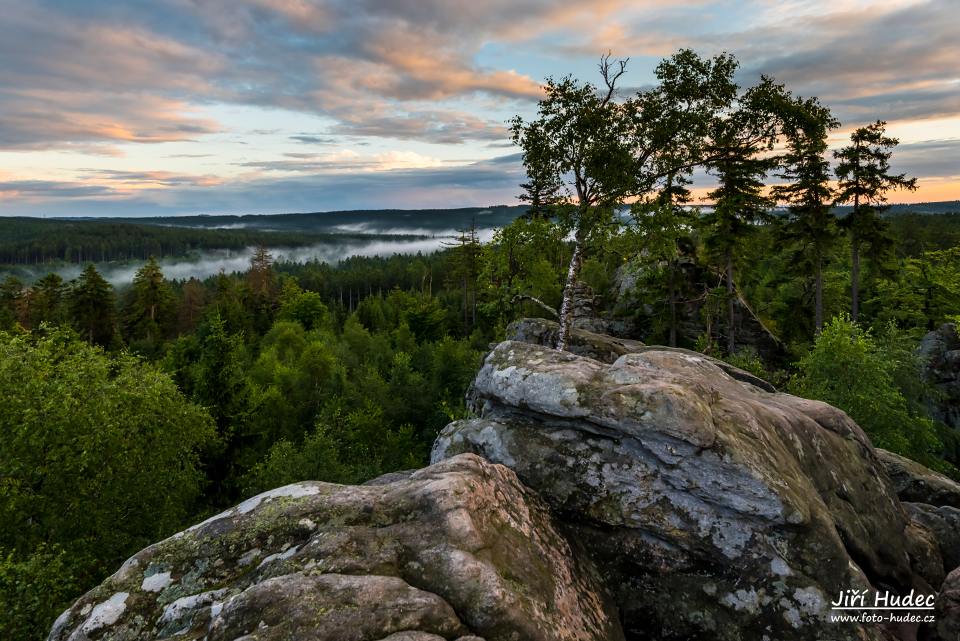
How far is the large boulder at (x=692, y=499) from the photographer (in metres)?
8.56

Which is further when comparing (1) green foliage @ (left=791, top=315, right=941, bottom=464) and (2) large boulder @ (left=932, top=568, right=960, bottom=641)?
(1) green foliage @ (left=791, top=315, right=941, bottom=464)

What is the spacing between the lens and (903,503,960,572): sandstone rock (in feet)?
42.0

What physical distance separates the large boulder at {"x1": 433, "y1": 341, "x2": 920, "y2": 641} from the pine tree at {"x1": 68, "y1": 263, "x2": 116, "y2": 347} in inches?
2868

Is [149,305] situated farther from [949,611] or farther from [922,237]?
[922,237]

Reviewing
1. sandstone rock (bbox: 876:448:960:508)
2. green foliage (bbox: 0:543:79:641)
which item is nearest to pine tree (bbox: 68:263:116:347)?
green foliage (bbox: 0:543:79:641)

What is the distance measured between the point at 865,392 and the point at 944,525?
14.3 meters

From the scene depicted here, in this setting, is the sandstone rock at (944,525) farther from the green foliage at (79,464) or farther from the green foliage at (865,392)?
the green foliage at (79,464)

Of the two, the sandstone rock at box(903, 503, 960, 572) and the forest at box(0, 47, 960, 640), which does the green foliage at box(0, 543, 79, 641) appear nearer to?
the forest at box(0, 47, 960, 640)

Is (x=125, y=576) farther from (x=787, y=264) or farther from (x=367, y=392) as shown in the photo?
(x=787, y=264)

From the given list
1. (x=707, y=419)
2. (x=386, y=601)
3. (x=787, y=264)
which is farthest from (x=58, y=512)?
(x=787, y=264)

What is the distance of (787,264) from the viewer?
3928cm

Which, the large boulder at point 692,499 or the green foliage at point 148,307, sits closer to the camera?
the large boulder at point 692,499

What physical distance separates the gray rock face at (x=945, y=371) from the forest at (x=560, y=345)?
3.64 metres

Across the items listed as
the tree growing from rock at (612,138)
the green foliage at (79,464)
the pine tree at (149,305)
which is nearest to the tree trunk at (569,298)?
the tree growing from rock at (612,138)
